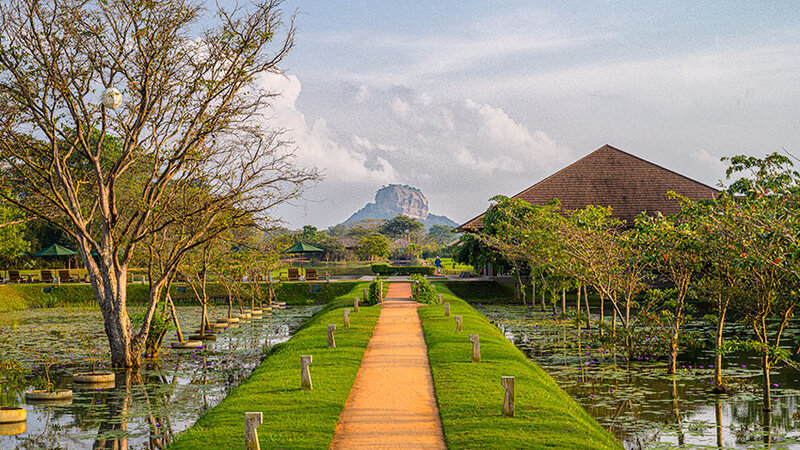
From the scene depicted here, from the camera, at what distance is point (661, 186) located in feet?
153

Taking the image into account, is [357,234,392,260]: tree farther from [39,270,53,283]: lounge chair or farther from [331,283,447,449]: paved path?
[331,283,447,449]: paved path

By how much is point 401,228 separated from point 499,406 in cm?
10146

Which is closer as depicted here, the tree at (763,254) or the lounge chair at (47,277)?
the tree at (763,254)

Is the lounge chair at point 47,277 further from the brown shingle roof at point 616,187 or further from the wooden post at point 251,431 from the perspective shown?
the wooden post at point 251,431

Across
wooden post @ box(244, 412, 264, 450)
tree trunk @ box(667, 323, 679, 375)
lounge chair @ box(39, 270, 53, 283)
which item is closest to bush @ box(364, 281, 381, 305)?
tree trunk @ box(667, 323, 679, 375)

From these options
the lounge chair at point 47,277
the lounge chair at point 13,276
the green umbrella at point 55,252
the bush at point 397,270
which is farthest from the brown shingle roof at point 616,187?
the lounge chair at point 13,276

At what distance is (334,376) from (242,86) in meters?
9.27

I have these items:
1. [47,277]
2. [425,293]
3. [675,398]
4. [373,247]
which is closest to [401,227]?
[373,247]

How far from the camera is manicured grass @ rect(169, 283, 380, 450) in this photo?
9602 mm

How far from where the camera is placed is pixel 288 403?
455 inches

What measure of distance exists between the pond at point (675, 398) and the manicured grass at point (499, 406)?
0.82 meters

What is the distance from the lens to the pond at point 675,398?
1149 cm

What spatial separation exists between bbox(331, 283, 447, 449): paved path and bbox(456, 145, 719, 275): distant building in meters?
27.5

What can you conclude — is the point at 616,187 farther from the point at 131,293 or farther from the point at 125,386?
the point at 125,386
